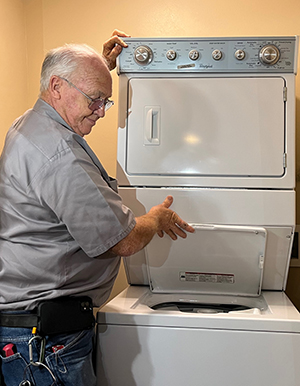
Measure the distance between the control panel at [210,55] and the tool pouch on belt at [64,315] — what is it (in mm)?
975

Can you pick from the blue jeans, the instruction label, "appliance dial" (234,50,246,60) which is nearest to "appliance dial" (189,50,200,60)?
"appliance dial" (234,50,246,60)

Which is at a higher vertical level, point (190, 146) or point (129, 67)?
point (129, 67)

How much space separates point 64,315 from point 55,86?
761mm

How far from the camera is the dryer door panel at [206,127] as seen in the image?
173 centimetres

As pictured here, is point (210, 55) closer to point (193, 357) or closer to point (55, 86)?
point (55, 86)

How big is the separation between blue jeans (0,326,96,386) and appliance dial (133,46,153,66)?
3.59 feet

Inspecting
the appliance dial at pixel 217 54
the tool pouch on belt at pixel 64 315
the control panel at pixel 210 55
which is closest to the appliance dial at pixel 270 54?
the control panel at pixel 210 55

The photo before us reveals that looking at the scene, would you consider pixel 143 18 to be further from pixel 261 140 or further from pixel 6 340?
pixel 6 340

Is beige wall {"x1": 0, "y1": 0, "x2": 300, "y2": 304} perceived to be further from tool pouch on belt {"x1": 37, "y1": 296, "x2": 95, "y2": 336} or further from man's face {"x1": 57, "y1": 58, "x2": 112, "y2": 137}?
tool pouch on belt {"x1": 37, "y1": 296, "x2": 95, "y2": 336}

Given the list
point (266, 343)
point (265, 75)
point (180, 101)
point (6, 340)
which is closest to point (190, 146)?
point (180, 101)

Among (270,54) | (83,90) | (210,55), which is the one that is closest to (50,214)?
(83,90)

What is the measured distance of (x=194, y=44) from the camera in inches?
69.7

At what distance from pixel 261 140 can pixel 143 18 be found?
1.18m

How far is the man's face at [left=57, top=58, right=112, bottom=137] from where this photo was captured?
1.47 m
